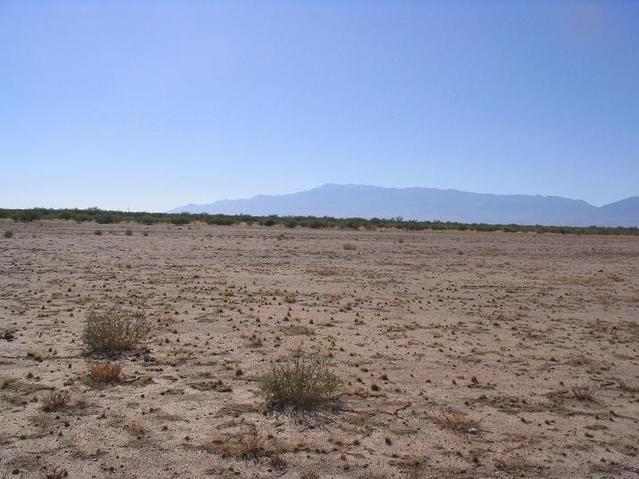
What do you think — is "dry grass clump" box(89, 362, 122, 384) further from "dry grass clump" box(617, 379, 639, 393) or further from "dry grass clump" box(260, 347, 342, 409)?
"dry grass clump" box(617, 379, 639, 393)

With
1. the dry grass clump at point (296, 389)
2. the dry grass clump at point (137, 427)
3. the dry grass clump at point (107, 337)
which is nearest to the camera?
the dry grass clump at point (137, 427)

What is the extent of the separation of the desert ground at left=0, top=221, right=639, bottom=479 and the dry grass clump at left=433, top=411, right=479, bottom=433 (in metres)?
0.03

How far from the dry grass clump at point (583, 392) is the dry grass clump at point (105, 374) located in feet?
21.4

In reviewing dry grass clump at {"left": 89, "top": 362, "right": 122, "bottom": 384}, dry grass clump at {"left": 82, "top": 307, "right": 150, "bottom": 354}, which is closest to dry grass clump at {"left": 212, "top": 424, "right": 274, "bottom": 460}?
dry grass clump at {"left": 89, "top": 362, "right": 122, "bottom": 384}

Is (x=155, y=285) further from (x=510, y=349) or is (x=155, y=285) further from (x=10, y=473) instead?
(x=10, y=473)

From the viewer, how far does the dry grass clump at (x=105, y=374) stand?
27.2 ft

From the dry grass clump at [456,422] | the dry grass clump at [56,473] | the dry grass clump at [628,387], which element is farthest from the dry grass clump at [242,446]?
the dry grass clump at [628,387]

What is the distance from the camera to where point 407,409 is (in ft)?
25.4

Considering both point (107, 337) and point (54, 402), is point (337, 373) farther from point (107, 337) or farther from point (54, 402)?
point (54, 402)

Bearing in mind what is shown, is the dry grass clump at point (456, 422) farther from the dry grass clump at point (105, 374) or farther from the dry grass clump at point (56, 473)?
the dry grass clump at point (105, 374)

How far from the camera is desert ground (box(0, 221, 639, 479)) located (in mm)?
6234

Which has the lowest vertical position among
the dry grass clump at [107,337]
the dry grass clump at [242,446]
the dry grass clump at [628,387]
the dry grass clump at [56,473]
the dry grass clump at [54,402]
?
the dry grass clump at [56,473]

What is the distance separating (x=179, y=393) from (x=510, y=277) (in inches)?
674

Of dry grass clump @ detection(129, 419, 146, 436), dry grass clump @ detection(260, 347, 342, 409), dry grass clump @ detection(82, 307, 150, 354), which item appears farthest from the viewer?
dry grass clump @ detection(82, 307, 150, 354)
